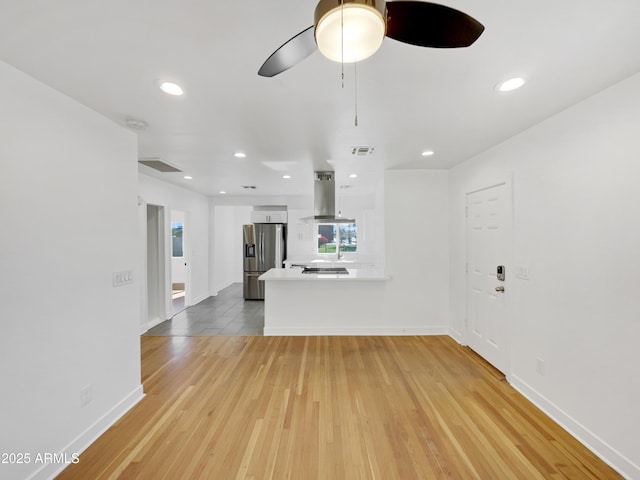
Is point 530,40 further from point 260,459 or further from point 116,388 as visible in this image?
point 116,388

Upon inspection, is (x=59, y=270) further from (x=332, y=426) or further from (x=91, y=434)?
(x=332, y=426)

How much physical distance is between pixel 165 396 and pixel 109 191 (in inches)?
72.7

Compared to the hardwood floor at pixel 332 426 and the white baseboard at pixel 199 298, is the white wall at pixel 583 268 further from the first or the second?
the white baseboard at pixel 199 298

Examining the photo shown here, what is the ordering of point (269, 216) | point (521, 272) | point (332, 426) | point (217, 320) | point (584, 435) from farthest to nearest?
1. point (269, 216)
2. point (217, 320)
3. point (521, 272)
4. point (332, 426)
5. point (584, 435)

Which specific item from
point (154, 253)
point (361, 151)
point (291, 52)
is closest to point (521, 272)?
point (361, 151)

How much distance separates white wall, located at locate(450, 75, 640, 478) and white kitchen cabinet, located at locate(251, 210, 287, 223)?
479 centimetres

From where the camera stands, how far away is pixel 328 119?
2154mm

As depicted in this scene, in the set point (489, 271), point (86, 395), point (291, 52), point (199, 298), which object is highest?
point (291, 52)

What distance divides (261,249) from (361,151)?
401cm

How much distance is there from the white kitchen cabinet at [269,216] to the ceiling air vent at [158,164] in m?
2.89

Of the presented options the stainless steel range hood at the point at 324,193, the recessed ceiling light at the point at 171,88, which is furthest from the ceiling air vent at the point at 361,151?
the recessed ceiling light at the point at 171,88

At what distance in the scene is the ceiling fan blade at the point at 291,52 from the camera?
0.93 metres

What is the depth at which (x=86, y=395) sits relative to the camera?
6.21 ft

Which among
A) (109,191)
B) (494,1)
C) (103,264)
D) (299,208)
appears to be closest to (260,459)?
(103,264)
